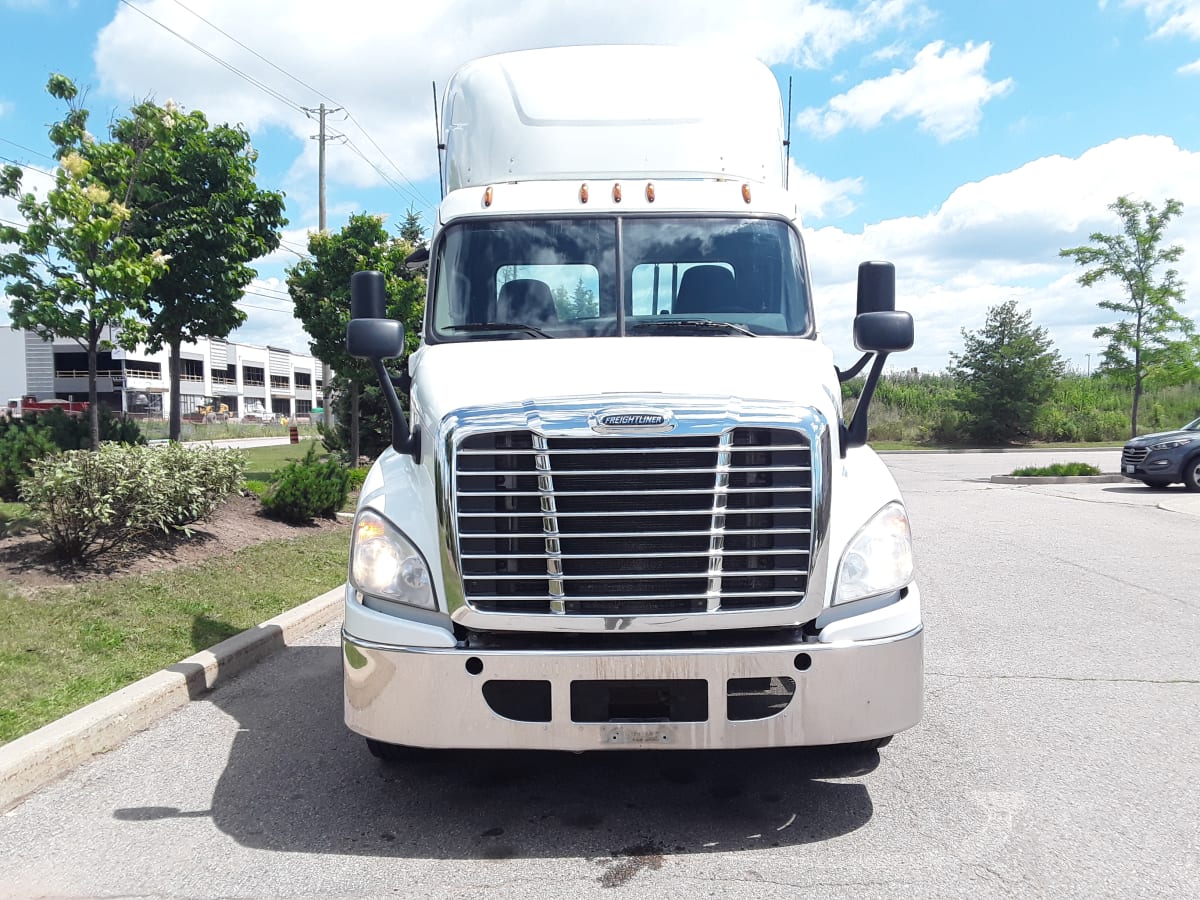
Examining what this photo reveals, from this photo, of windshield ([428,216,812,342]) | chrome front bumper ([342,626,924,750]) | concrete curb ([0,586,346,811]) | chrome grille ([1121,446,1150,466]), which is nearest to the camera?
chrome front bumper ([342,626,924,750])

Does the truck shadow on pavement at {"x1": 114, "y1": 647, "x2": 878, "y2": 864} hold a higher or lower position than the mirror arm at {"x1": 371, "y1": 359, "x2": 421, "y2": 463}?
lower

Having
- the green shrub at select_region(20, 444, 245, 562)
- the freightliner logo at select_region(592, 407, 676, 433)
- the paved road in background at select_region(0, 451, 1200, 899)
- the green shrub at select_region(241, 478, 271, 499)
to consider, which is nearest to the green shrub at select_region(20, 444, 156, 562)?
the green shrub at select_region(20, 444, 245, 562)

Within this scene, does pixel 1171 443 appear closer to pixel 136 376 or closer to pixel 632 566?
pixel 632 566

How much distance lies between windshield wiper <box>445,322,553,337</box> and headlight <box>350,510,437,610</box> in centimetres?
130

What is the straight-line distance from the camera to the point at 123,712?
4660 millimetres

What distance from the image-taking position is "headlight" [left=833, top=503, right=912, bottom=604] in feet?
11.9

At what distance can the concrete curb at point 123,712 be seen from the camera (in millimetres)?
4016

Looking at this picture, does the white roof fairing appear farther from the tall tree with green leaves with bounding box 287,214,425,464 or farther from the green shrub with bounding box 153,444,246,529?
the tall tree with green leaves with bounding box 287,214,425,464

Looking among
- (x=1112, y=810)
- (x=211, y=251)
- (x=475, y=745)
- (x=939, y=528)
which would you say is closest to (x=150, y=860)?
(x=475, y=745)

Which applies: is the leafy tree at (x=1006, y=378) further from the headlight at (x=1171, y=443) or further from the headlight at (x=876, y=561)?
the headlight at (x=876, y=561)

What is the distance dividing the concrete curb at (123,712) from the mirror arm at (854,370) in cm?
399

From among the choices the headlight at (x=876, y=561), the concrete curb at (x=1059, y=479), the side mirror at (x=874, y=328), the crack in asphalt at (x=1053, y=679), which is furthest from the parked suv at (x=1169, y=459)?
the headlight at (x=876, y=561)

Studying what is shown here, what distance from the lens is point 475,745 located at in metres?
3.45

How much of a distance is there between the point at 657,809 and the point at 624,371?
5.91 ft
